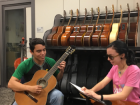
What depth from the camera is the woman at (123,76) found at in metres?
1.26

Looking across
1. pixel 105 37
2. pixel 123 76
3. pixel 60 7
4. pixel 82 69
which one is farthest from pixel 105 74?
pixel 60 7

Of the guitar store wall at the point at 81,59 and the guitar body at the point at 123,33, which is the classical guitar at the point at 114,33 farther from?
the guitar store wall at the point at 81,59

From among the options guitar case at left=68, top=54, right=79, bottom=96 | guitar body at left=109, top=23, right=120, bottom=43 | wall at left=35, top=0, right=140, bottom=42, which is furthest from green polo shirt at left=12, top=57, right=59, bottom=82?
wall at left=35, top=0, right=140, bottom=42

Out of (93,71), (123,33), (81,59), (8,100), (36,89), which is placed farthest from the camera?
(8,100)

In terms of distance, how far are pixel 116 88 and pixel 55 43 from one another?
1.23 m

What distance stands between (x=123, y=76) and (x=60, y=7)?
2.04m

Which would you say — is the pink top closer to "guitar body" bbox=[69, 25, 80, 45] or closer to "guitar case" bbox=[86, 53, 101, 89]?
"guitar case" bbox=[86, 53, 101, 89]

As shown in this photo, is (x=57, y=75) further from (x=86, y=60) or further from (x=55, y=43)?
(x=86, y=60)

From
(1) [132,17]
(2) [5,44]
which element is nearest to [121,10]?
(1) [132,17]

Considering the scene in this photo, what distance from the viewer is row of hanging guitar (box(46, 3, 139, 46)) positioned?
2.00 m

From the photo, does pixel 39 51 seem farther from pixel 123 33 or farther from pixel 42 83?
pixel 123 33

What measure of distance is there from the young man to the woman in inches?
15.6

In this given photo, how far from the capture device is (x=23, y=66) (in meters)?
1.62

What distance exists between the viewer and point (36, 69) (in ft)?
5.50
